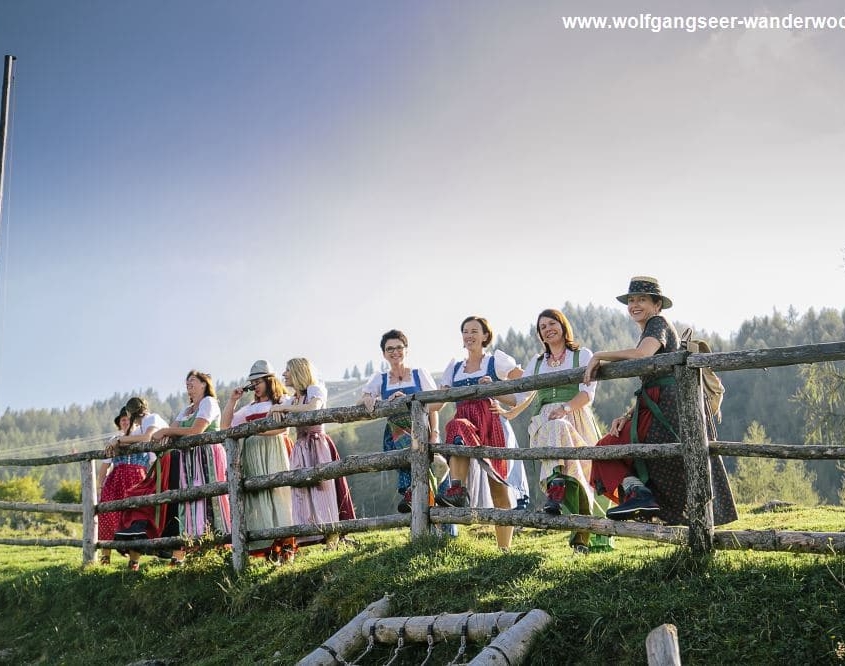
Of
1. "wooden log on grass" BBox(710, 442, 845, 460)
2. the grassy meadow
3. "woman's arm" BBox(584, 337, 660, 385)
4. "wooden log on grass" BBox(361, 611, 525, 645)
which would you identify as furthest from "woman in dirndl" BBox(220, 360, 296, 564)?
"wooden log on grass" BBox(710, 442, 845, 460)

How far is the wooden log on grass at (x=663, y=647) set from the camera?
3.31 meters

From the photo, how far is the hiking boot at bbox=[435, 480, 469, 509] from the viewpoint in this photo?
612cm

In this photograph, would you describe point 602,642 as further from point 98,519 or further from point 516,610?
point 98,519

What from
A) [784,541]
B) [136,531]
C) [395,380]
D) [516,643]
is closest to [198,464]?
[136,531]

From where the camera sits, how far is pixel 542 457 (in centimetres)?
539

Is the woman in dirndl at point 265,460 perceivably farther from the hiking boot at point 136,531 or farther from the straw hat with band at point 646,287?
the straw hat with band at point 646,287

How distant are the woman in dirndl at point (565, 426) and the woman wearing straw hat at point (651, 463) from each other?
0.58 meters

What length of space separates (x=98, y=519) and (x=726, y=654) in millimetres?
7677

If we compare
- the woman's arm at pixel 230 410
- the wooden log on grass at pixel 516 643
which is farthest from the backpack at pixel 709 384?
the woman's arm at pixel 230 410

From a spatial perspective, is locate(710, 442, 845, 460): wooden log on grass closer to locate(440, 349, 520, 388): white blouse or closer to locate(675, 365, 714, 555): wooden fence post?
locate(675, 365, 714, 555): wooden fence post

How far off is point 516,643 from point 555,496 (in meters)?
1.90

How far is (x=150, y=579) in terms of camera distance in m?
7.74

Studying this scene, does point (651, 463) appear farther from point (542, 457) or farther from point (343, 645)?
point (343, 645)

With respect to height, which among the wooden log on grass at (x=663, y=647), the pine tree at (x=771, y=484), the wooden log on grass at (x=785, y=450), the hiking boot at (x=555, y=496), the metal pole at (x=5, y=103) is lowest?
the pine tree at (x=771, y=484)
